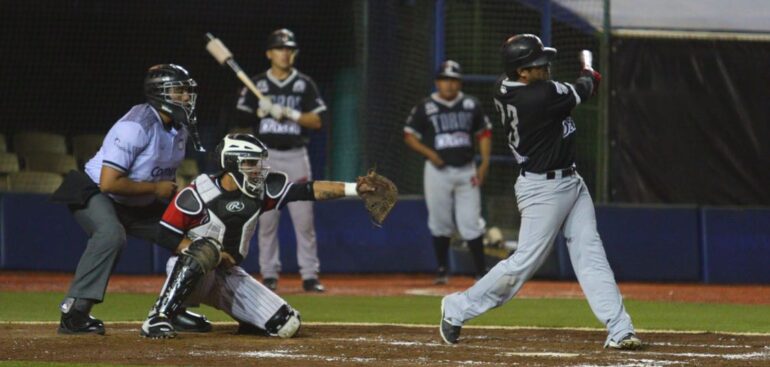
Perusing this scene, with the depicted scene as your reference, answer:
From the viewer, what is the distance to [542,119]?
7.30 metres

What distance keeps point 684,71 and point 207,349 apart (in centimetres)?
933

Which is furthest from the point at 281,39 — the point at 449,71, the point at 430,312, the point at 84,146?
the point at 84,146

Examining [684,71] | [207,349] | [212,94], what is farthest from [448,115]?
[207,349]

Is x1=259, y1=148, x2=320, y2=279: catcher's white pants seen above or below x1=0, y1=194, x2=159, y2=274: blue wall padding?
above

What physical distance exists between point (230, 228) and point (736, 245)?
7.68 metres

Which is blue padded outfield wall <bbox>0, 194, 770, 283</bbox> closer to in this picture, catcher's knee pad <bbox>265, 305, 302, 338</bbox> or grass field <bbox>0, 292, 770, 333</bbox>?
grass field <bbox>0, 292, 770, 333</bbox>

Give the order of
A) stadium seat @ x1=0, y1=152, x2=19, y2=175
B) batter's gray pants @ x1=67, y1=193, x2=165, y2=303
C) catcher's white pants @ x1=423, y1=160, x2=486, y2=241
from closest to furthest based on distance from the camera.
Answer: batter's gray pants @ x1=67, y1=193, x2=165, y2=303, catcher's white pants @ x1=423, y1=160, x2=486, y2=241, stadium seat @ x1=0, y1=152, x2=19, y2=175

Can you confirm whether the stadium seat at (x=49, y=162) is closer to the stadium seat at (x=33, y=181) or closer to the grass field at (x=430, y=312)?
the stadium seat at (x=33, y=181)

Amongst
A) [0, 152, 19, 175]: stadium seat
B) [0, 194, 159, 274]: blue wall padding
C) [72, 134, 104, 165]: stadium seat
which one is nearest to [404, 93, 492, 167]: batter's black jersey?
[0, 194, 159, 274]: blue wall padding

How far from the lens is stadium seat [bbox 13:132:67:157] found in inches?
617

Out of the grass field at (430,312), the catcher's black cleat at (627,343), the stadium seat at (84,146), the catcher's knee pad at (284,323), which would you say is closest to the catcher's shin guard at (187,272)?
the catcher's knee pad at (284,323)

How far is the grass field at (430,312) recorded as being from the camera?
Answer: 9000 millimetres

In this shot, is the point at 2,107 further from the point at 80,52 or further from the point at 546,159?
the point at 546,159

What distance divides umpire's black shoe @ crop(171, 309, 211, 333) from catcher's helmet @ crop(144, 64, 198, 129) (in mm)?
1171
